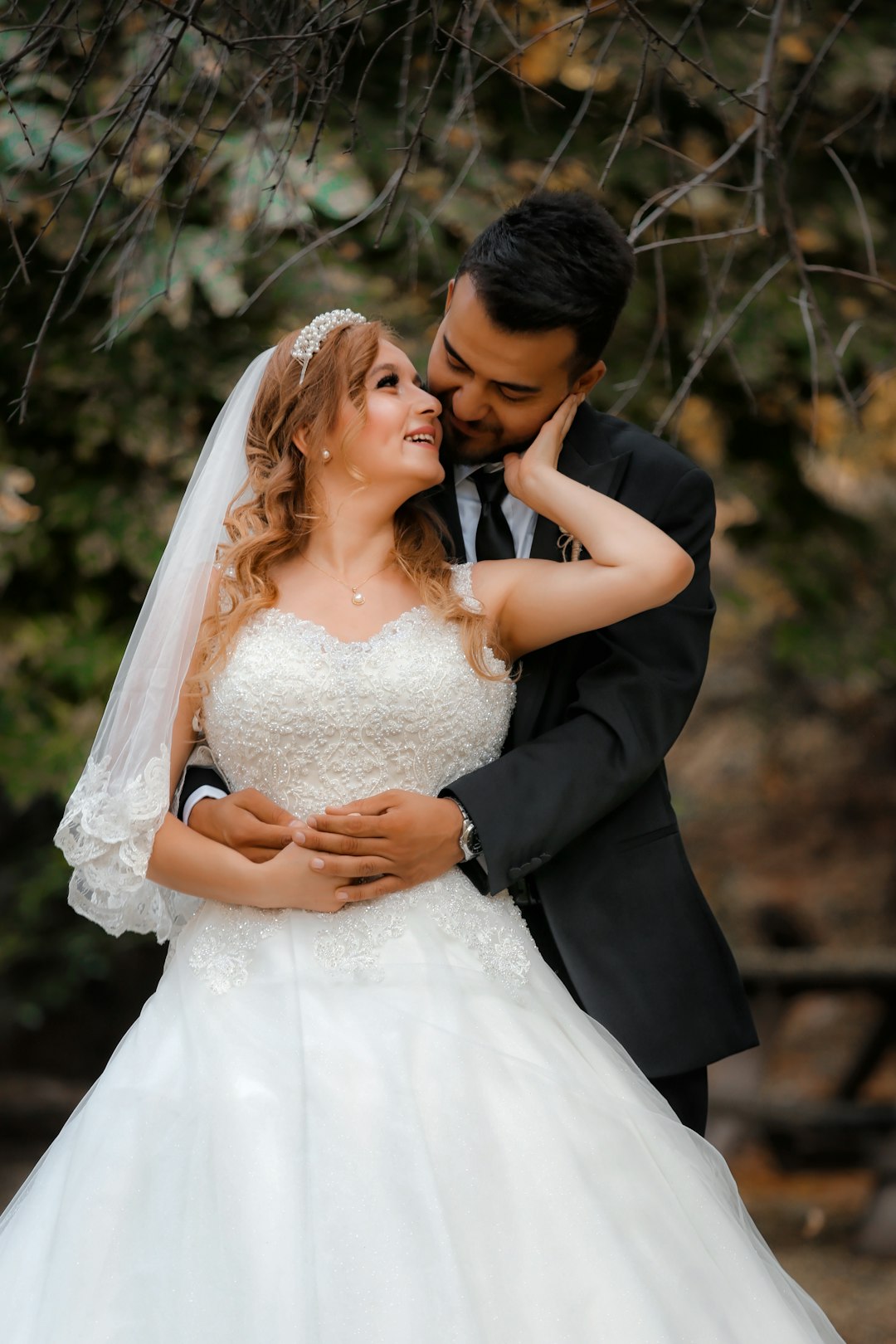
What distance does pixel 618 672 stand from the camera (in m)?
2.53

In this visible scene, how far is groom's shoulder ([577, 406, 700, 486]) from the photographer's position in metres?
2.63

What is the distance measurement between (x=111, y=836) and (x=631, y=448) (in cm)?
123

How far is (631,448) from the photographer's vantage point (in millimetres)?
2668

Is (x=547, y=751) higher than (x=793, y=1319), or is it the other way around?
(x=547, y=751)

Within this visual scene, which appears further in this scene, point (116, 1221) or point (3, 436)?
point (3, 436)

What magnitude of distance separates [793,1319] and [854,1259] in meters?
4.04

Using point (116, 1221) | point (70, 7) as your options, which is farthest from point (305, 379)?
point (116, 1221)

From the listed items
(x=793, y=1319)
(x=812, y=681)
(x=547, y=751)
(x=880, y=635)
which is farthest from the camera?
(x=812, y=681)

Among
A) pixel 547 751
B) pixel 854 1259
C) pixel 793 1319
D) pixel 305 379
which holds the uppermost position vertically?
pixel 305 379

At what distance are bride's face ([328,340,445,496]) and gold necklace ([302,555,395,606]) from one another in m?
0.16

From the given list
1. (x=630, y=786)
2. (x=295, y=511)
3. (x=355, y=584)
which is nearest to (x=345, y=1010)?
(x=630, y=786)

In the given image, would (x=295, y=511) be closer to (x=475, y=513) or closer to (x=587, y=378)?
(x=475, y=513)

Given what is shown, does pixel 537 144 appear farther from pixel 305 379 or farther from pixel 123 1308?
pixel 123 1308

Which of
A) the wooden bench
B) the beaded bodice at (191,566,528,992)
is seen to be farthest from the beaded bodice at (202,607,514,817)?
the wooden bench
